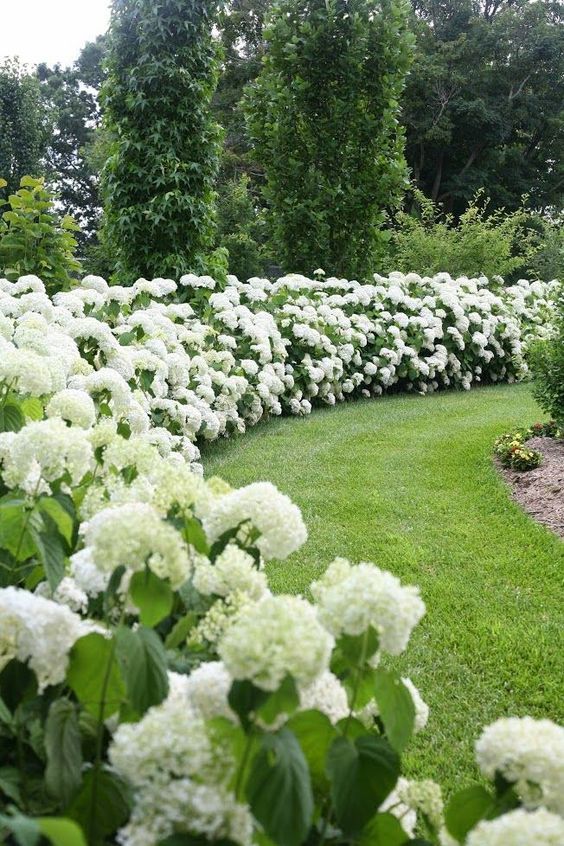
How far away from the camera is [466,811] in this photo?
3.34ft

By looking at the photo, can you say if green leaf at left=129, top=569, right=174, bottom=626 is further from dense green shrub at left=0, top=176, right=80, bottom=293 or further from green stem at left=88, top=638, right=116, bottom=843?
dense green shrub at left=0, top=176, right=80, bottom=293

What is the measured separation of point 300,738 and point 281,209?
1137 centimetres

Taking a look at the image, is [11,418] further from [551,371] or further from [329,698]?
[551,371]

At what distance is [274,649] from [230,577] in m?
0.38

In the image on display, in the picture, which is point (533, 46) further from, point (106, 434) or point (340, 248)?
point (106, 434)

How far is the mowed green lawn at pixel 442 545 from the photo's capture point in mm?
2963

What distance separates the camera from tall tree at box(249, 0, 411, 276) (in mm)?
11062

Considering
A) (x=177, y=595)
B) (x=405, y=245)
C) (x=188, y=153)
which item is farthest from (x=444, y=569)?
(x=405, y=245)

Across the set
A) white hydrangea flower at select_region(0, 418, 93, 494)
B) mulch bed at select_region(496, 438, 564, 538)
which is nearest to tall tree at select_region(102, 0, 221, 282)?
mulch bed at select_region(496, 438, 564, 538)

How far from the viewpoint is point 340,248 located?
11.9 metres

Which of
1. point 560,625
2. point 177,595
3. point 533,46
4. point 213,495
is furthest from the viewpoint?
point 533,46

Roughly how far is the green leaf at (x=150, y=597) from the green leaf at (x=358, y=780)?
11.2 inches

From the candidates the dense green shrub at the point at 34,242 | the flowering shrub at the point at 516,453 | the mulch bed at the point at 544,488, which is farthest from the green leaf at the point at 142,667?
the dense green shrub at the point at 34,242

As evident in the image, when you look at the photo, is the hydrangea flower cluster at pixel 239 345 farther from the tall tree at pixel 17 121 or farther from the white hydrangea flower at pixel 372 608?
the tall tree at pixel 17 121
